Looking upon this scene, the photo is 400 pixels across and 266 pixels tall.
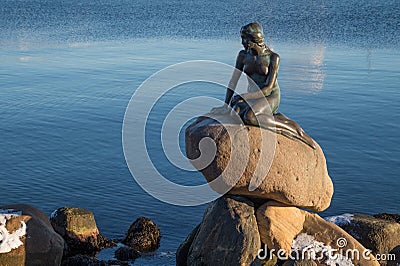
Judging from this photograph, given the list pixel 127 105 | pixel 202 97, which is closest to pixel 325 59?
pixel 202 97

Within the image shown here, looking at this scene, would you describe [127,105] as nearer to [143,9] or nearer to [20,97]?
[20,97]

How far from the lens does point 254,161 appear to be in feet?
40.4

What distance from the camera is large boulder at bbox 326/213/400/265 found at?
1443cm

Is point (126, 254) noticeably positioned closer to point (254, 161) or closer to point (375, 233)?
point (254, 161)

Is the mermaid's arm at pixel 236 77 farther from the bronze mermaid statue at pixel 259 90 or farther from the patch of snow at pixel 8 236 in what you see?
the patch of snow at pixel 8 236

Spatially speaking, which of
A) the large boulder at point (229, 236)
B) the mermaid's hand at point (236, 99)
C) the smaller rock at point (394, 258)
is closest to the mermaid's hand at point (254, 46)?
the mermaid's hand at point (236, 99)

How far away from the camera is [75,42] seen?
42.2 metres

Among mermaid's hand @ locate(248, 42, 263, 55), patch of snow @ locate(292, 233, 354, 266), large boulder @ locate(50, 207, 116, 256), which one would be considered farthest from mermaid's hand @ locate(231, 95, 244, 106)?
large boulder @ locate(50, 207, 116, 256)

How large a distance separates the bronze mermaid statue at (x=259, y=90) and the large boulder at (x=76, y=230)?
4.73 meters

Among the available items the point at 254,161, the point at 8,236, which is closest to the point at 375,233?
the point at 254,161

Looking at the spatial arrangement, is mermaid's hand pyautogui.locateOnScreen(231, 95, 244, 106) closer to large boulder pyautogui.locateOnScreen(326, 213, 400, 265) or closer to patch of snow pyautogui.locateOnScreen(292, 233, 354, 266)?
patch of snow pyautogui.locateOnScreen(292, 233, 354, 266)

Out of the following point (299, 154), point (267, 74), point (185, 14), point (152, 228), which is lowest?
point (152, 228)

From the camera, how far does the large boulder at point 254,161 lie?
12.2m

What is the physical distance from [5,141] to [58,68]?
1116 cm
